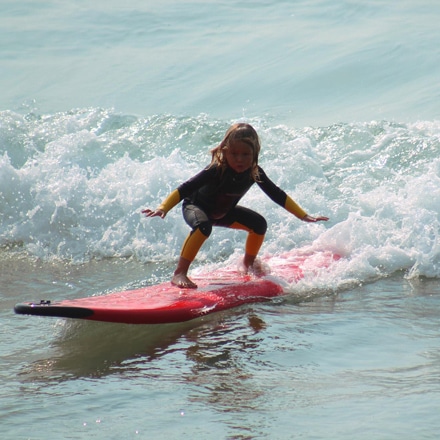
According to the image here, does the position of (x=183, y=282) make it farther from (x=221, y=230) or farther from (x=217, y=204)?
(x=221, y=230)

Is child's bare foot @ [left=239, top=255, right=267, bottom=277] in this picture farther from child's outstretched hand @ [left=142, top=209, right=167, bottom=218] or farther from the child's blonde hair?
child's outstretched hand @ [left=142, top=209, right=167, bottom=218]

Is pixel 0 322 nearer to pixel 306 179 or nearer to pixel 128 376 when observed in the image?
pixel 128 376

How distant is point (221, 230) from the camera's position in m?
8.02

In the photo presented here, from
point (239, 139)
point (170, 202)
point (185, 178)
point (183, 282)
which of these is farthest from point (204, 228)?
point (185, 178)

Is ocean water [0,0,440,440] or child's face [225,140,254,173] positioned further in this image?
child's face [225,140,254,173]

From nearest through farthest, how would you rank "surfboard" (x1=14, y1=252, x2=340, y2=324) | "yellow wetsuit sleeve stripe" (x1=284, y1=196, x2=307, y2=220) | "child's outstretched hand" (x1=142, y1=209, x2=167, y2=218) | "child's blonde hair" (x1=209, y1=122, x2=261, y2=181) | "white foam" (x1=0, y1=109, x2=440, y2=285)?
1. "surfboard" (x1=14, y1=252, x2=340, y2=324)
2. "child's outstretched hand" (x1=142, y1=209, x2=167, y2=218)
3. "child's blonde hair" (x1=209, y1=122, x2=261, y2=181)
4. "yellow wetsuit sleeve stripe" (x1=284, y1=196, x2=307, y2=220)
5. "white foam" (x1=0, y1=109, x2=440, y2=285)

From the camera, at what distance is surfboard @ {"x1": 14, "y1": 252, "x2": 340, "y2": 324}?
493 cm

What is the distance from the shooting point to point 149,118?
11.1 m

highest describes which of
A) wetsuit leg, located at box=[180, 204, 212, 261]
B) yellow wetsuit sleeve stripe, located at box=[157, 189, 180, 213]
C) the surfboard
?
yellow wetsuit sleeve stripe, located at box=[157, 189, 180, 213]

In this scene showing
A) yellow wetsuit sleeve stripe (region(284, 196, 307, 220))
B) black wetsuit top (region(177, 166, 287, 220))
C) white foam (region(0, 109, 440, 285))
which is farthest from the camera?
white foam (region(0, 109, 440, 285))

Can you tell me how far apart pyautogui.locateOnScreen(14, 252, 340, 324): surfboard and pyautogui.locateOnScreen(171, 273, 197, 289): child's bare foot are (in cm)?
5

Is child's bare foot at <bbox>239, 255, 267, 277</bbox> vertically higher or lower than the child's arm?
lower

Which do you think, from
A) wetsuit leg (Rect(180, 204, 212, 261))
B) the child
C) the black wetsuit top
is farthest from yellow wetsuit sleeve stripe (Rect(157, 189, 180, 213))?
wetsuit leg (Rect(180, 204, 212, 261))

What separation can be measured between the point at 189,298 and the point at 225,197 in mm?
986
